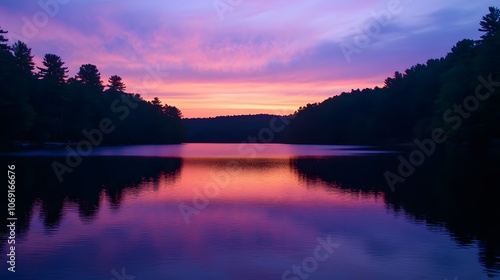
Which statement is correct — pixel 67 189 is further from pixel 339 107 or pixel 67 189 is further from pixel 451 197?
pixel 339 107

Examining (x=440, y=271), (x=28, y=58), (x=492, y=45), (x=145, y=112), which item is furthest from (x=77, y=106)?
(x=440, y=271)

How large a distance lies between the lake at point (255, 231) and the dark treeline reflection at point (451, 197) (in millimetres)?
64

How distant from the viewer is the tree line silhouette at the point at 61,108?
74.4m

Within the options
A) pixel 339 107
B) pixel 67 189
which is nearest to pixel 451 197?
pixel 67 189

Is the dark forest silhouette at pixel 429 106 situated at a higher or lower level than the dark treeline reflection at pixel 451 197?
higher

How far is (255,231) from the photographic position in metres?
18.8

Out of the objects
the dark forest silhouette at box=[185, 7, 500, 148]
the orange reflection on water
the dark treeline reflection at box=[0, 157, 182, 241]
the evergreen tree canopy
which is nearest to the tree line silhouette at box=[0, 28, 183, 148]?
the evergreen tree canopy

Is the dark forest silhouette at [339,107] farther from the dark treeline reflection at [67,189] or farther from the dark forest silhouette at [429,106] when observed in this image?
the dark treeline reflection at [67,189]

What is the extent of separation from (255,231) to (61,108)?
9202cm

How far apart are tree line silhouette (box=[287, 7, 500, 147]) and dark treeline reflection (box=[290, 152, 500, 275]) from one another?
58.9 feet

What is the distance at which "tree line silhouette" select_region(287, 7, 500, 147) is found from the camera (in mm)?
60812

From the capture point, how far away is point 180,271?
44.1ft

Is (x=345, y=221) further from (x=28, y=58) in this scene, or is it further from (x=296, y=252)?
(x=28, y=58)

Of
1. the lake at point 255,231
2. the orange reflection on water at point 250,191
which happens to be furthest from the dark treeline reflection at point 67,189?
the orange reflection on water at point 250,191
